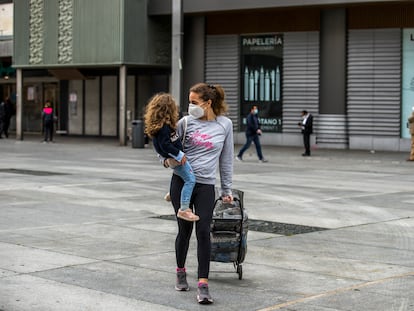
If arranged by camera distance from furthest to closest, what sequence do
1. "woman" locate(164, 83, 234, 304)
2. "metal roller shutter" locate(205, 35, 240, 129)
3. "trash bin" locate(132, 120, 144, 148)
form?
"metal roller shutter" locate(205, 35, 240, 129), "trash bin" locate(132, 120, 144, 148), "woman" locate(164, 83, 234, 304)

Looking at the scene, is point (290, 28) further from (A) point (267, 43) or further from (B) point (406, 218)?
(B) point (406, 218)

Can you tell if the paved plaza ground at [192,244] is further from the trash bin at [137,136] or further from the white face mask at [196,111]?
the trash bin at [137,136]

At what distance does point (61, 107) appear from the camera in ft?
130

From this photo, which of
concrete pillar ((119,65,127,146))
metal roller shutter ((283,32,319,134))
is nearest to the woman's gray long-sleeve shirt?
Result: metal roller shutter ((283,32,319,134))

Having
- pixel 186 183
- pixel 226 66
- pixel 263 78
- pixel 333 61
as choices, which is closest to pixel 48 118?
pixel 226 66

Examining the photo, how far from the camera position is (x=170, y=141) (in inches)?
275

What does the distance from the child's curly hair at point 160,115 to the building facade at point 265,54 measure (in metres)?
20.9

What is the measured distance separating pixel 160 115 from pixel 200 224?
0.96 metres

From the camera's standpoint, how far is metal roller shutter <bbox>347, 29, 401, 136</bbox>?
2919 centimetres

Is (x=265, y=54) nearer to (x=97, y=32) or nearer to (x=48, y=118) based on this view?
(x=97, y=32)

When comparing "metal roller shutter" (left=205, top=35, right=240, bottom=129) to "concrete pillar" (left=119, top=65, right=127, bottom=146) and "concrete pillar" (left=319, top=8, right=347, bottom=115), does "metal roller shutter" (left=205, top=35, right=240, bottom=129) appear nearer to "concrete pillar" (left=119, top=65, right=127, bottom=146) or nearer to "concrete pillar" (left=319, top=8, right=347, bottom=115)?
"concrete pillar" (left=119, top=65, right=127, bottom=146)

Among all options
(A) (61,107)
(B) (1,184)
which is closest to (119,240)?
(B) (1,184)

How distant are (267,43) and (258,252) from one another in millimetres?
23239

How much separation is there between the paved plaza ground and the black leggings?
313mm
